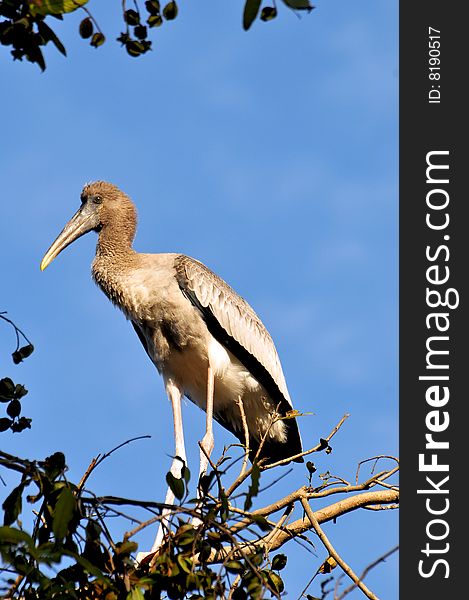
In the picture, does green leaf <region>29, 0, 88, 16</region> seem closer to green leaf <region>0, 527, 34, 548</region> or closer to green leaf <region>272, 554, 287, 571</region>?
green leaf <region>0, 527, 34, 548</region>

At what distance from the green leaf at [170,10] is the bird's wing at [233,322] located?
16.3 ft

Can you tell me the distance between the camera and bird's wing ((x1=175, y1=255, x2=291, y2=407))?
27.3ft

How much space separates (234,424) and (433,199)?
307 cm

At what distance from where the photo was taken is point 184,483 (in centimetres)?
378

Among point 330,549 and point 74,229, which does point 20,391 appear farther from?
point 74,229

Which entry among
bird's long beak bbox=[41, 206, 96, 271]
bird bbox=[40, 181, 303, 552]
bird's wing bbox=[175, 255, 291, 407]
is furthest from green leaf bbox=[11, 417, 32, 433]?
bird's long beak bbox=[41, 206, 96, 271]

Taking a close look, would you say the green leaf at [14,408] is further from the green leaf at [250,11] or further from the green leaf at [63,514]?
the green leaf at [250,11]

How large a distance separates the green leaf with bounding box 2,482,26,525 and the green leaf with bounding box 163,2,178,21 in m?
1.54

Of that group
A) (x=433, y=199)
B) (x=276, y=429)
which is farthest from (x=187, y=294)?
(x=433, y=199)

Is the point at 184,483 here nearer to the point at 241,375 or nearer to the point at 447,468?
the point at 447,468

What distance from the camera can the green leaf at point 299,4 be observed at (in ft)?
8.70

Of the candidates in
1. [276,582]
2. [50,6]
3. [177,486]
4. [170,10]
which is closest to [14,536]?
[177,486]

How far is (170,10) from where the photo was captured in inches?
132

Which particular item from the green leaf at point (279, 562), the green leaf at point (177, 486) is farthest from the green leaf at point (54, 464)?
the green leaf at point (279, 562)
